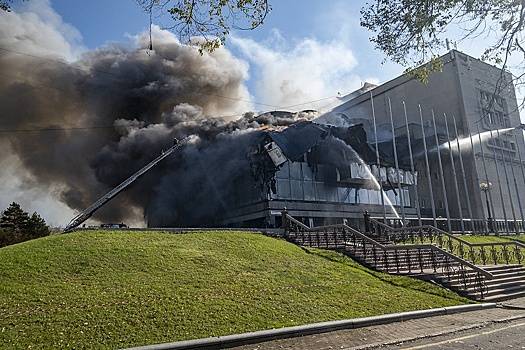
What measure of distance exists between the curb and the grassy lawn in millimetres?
430

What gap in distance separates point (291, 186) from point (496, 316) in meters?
29.2

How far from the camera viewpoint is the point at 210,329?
8.34m

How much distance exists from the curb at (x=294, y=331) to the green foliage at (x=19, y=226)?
2345 centimetres

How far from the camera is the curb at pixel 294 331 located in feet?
24.4

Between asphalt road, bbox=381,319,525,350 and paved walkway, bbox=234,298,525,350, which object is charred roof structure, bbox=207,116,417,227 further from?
asphalt road, bbox=381,319,525,350

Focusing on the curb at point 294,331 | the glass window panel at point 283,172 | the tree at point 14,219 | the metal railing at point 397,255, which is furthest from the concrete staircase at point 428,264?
the tree at point 14,219

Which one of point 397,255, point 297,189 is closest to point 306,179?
point 297,189

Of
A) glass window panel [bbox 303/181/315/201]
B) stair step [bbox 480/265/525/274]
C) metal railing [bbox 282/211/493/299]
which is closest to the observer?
metal railing [bbox 282/211/493/299]

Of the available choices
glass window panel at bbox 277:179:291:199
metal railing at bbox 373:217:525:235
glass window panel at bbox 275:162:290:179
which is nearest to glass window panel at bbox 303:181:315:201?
glass window panel at bbox 277:179:291:199

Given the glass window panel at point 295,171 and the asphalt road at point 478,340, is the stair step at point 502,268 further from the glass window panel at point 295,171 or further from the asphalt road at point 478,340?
the glass window panel at point 295,171

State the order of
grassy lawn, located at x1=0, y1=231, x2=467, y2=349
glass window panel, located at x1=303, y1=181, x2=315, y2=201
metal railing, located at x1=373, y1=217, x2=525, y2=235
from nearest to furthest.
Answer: grassy lawn, located at x1=0, y1=231, x2=467, y2=349 < glass window panel, located at x1=303, y1=181, x2=315, y2=201 < metal railing, located at x1=373, y1=217, x2=525, y2=235

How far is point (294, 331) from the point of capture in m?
8.52

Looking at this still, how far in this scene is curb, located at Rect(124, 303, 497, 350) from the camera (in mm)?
7452

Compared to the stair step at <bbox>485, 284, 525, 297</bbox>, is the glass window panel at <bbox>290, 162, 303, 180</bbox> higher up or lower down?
higher up
